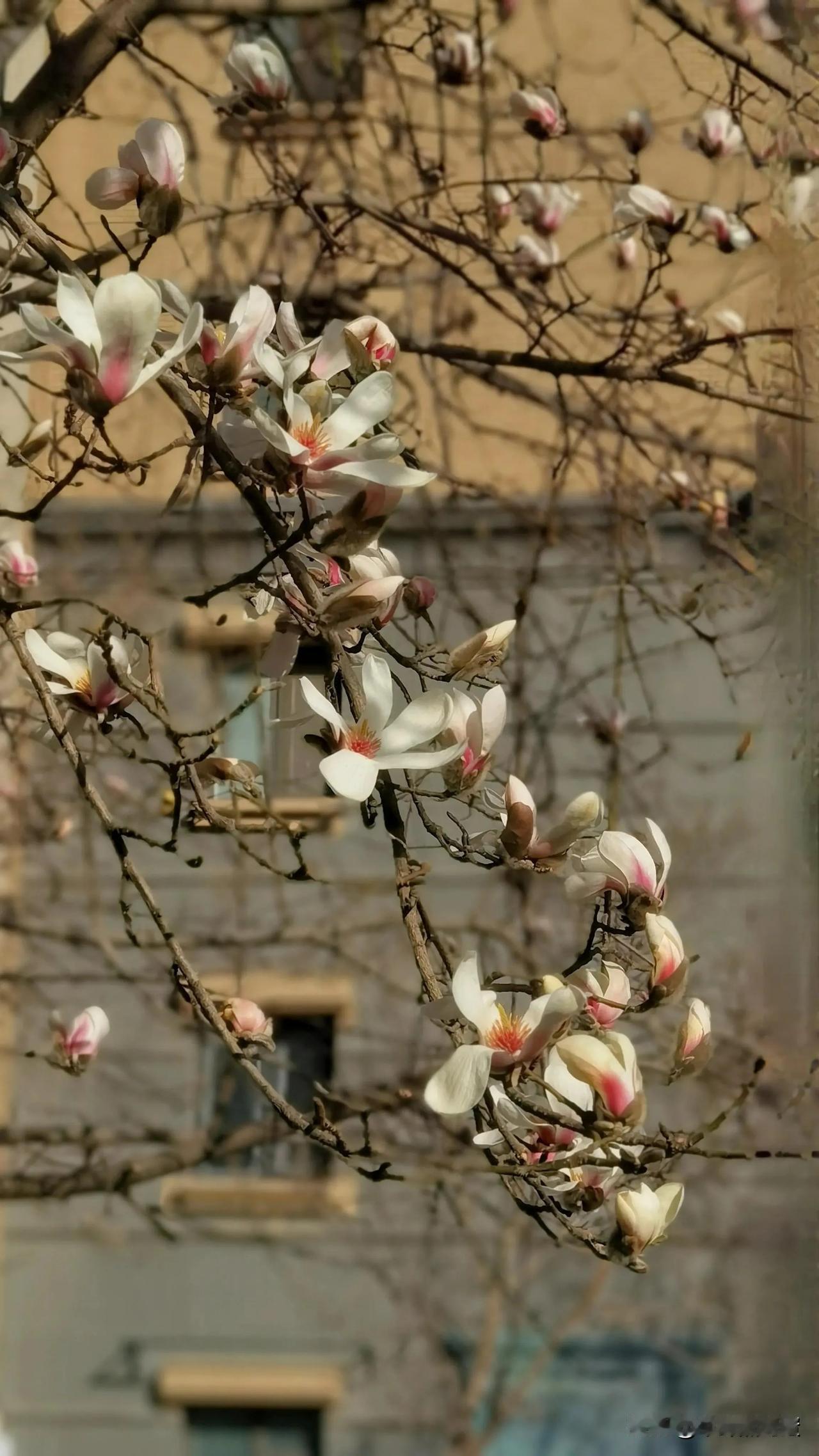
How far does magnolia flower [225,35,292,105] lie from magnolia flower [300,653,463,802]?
0.59m

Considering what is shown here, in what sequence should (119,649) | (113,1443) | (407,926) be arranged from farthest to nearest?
1. (113,1443)
2. (119,649)
3. (407,926)

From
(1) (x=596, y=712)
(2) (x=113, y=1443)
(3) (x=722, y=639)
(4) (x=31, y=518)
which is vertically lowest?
(2) (x=113, y=1443)

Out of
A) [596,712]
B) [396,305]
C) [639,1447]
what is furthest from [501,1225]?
[396,305]

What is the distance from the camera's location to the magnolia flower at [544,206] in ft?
3.65

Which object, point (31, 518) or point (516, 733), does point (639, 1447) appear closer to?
point (516, 733)

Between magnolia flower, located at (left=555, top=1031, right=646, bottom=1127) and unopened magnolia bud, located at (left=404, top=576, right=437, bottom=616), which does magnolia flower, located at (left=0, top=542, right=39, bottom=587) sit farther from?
magnolia flower, located at (left=555, top=1031, right=646, bottom=1127)

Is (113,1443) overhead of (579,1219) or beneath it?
beneath

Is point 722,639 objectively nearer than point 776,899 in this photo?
No

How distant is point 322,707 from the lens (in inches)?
17.3

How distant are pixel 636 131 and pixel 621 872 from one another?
80 cm

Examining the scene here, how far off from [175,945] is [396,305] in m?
1.08

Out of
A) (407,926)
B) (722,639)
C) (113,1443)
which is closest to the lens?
(407,926)

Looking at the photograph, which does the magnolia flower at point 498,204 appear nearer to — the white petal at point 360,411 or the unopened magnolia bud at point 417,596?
the unopened magnolia bud at point 417,596

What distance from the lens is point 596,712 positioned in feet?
4.52
